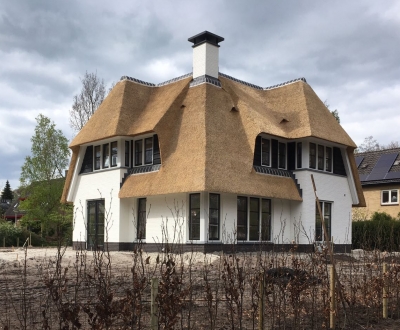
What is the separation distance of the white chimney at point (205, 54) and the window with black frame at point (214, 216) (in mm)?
6153

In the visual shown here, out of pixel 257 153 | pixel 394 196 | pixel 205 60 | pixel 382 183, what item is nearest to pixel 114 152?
pixel 205 60

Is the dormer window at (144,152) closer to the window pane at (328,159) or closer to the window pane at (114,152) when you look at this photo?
the window pane at (114,152)

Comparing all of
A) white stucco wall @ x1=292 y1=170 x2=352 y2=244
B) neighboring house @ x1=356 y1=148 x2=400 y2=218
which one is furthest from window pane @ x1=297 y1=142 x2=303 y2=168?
neighboring house @ x1=356 y1=148 x2=400 y2=218

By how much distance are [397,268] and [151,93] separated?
1813cm

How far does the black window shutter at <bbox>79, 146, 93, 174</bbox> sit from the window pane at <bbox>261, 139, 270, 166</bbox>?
834cm

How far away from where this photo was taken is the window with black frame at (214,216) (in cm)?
1923

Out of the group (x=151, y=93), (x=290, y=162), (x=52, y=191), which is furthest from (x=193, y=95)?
(x=52, y=191)

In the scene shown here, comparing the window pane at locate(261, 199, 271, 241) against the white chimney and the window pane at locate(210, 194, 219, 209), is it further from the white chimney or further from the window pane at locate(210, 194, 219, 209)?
the white chimney

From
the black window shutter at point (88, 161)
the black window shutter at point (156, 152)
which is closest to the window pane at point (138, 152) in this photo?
the black window shutter at point (156, 152)

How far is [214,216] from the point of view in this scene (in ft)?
63.6

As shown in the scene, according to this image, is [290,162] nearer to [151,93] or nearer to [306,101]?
[306,101]

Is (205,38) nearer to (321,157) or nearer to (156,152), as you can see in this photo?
(156,152)

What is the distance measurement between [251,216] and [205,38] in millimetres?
8314

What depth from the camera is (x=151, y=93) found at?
2462cm
